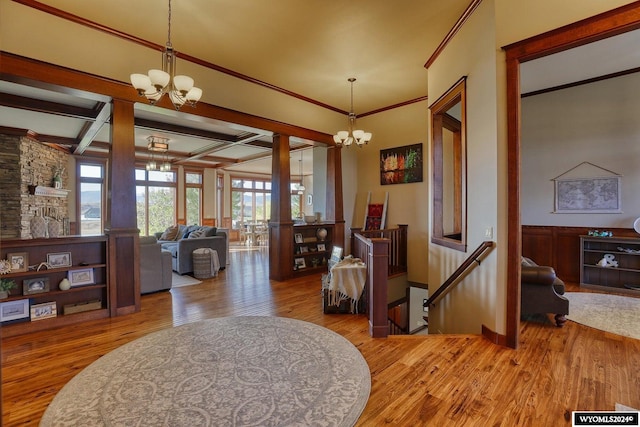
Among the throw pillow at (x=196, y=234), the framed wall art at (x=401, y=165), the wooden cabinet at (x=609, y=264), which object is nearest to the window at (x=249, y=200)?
the throw pillow at (x=196, y=234)

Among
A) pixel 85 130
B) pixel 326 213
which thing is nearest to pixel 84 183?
pixel 85 130

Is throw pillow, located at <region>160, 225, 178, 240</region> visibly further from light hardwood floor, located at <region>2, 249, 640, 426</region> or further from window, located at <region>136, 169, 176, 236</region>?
light hardwood floor, located at <region>2, 249, 640, 426</region>

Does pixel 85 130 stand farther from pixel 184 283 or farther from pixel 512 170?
pixel 512 170

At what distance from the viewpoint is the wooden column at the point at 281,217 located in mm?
5992

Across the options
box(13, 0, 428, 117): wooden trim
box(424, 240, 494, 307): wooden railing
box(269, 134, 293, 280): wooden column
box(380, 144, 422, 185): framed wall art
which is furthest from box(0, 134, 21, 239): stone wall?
box(424, 240, 494, 307): wooden railing

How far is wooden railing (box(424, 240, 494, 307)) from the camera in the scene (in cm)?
338

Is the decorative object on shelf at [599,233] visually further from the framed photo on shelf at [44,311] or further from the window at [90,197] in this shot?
the window at [90,197]

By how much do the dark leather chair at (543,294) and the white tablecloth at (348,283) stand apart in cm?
200

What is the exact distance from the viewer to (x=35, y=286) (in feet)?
12.3

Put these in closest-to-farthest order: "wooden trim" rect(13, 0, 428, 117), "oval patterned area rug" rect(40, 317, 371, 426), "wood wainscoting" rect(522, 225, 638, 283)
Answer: "oval patterned area rug" rect(40, 317, 371, 426) < "wooden trim" rect(13, 0, 428, 117) < "wood wainscoting" rect(522, 225, 638, 283)

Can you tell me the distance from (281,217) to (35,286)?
3569mm

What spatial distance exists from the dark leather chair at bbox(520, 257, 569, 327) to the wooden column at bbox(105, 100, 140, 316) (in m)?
5.08

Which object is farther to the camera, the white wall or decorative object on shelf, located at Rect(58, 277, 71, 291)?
the white wall

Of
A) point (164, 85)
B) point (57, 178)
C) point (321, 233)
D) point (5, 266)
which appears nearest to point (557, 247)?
point (321, 233)
